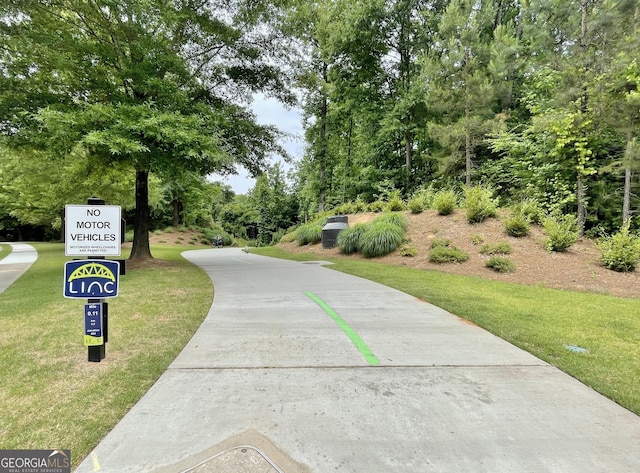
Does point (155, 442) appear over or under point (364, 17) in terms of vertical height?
under

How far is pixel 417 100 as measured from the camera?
19.3 metres

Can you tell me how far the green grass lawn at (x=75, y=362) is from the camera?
218 centimetres

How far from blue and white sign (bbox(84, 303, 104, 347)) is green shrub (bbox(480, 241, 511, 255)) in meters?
9.33

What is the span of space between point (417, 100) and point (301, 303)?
1761cm

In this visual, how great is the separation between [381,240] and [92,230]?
30.2 feet

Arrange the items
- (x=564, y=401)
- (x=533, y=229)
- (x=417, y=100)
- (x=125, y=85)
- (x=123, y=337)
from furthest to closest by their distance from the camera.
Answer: (x=417, y=100) < (x=533, y=229) < (x=125, y=85) < (x=123, y=337) < (x=564, y=401)

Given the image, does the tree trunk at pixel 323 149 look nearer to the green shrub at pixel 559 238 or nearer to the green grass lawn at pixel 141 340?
the green shrub at pixel 559 238

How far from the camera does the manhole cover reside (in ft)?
5.91

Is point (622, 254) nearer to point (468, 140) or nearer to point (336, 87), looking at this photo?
point (468, 140)

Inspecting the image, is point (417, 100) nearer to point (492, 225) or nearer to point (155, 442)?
point (492, 225)

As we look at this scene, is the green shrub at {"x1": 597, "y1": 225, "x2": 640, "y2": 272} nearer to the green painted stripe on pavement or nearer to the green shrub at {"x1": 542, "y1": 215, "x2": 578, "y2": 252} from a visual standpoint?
the green shrub at {"x1": 542, "y1": 215, "x2": 578, "y2": 252}

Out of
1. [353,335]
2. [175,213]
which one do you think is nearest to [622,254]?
[353,335]

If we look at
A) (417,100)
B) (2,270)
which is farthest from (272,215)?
(2,270)

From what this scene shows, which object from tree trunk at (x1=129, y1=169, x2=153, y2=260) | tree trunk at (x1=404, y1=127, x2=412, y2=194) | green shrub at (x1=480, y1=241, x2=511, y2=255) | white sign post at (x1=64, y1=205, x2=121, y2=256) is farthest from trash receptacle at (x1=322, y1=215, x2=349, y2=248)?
white sign post at (x1=64, y1=205, x2=121, y2=256)
